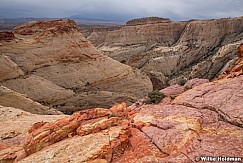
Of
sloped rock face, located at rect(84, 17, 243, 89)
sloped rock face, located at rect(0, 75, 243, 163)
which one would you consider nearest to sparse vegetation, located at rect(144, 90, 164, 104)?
sloped rock face, located at rect(0, 75, 243, 163)

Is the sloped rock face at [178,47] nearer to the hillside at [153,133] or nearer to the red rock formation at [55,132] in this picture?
the hillside at [153,133]

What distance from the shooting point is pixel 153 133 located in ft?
25.4

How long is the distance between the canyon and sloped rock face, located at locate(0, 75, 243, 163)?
3 cm

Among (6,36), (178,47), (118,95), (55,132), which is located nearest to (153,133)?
(55,132)

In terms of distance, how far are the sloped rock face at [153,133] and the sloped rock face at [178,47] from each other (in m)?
38.0

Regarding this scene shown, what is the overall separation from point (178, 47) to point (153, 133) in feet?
180

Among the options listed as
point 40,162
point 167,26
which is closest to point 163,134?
point 40,162

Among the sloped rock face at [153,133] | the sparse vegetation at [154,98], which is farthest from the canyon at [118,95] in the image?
the sparse vegetation at [154,98]

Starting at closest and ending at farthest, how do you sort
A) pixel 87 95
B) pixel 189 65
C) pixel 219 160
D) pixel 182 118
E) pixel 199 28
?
1. pixel 219 160
2. pixel 182 118
3. pixel 87 95
4. pixel 189 65
5. pixel 199 28

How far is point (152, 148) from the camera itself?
714cm

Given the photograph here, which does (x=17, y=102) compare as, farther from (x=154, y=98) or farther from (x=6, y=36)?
(x=154, y=98)

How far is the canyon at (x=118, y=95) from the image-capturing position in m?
7.25

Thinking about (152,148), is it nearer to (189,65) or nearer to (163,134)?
(163,134)

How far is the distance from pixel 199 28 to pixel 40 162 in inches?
2443
